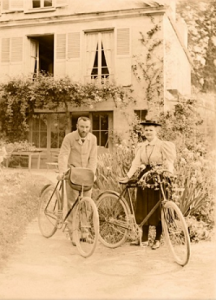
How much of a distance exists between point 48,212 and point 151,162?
1182mm

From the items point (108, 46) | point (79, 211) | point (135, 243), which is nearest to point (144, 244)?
point (135, 243)

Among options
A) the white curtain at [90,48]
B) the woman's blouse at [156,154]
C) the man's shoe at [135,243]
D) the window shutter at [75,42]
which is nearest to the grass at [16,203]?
the man's shoe at [135,243]

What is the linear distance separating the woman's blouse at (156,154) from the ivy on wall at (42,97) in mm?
1031

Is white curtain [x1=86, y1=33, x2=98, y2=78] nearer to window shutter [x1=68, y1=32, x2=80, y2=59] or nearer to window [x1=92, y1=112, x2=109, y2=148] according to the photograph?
window shutter [x1=68, y1=32, x2=80, y2=59]

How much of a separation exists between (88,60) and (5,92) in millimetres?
1372

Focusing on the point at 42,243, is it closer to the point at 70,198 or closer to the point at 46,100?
the point at 70,198

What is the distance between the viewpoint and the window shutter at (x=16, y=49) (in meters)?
4.70

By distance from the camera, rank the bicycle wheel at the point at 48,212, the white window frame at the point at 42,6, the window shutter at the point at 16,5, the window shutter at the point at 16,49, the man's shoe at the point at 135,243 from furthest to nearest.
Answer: the window shutter at the point at 16,49, the white window frame at the point at 42,6, the window shutter at the point at 16,5, the bicycle wheel at the point at 48,212, the man's shoe at the point at 135,243

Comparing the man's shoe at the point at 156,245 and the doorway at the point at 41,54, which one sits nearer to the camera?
the man's shoe at the point at 156,245

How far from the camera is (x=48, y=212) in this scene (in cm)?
316

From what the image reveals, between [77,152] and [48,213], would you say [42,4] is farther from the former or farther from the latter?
[48,213]

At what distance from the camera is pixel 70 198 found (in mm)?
2994

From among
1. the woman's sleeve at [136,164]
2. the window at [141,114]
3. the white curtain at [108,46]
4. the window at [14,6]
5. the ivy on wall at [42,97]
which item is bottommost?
the woman's sleeve at [136,164]

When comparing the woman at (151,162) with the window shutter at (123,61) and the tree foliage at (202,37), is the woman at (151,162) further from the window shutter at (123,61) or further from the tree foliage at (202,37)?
the window shutter at (123,61)
